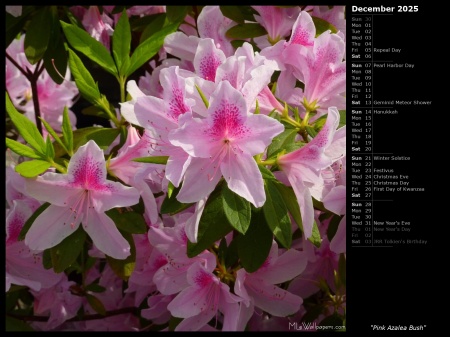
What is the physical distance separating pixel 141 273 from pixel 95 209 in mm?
227

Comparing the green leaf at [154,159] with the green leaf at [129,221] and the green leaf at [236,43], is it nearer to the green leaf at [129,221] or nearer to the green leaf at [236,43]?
the green leaf at [129,221]

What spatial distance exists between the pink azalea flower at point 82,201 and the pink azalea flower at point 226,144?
0.44ft

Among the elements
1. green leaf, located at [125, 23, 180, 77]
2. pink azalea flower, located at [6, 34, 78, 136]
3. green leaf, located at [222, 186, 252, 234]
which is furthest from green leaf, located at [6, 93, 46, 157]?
pink azalea flower, located at [6, 34, 78, 136]

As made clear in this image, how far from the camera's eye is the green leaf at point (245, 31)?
1309mm

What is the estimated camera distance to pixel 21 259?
4.14 feet

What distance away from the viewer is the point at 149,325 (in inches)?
56.8

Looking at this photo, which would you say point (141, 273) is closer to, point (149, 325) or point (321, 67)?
point (149, 325)

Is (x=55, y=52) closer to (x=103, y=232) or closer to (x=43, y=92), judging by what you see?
(x=43, y=92)
